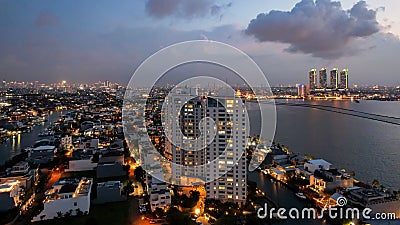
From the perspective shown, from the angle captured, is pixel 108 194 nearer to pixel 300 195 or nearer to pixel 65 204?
pixel 65 204

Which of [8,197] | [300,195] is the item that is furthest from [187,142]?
[8,197]

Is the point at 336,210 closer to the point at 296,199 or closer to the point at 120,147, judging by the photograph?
the point at 296,199

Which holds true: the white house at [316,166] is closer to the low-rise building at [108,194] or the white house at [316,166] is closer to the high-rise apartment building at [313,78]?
the low-rise building at [108,194]

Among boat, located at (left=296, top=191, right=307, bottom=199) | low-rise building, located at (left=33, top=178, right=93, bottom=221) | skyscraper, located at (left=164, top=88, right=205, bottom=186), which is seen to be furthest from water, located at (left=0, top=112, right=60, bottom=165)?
boat, located at (left=296, top=191, right=307, bottom=199)

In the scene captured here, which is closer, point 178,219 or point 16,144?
point 178,219

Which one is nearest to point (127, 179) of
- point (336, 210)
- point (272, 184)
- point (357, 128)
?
point (272, 184)
